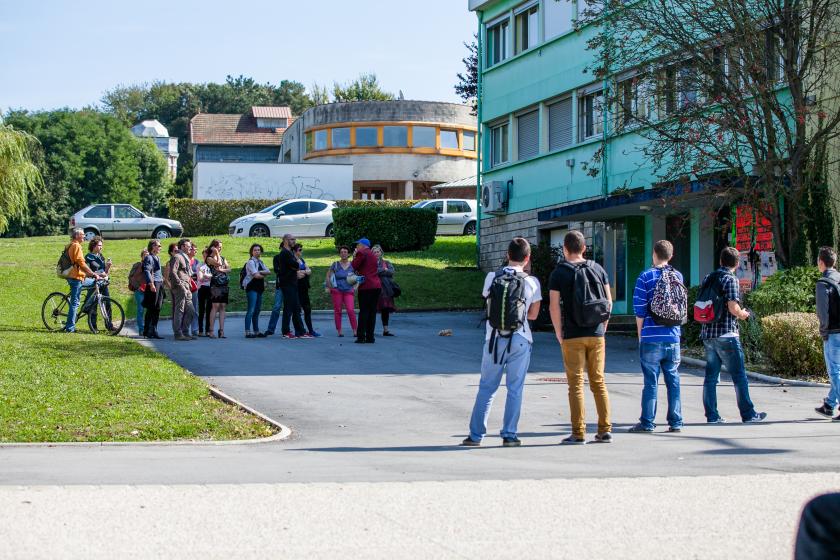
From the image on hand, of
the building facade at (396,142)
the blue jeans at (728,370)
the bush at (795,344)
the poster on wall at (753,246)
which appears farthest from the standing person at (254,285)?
the building facade at (396,142)

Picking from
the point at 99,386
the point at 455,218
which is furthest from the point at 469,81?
the point at 99,386

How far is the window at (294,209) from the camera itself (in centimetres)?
4325

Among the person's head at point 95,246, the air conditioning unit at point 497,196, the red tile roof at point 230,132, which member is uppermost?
the red tile roof at point 230,132

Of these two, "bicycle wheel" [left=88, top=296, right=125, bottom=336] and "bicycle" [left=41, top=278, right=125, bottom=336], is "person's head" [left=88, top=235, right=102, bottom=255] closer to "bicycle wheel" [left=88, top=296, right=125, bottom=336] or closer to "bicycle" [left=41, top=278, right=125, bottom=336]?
"bicycle" [left=41, top=278, right=125, bottom=336]

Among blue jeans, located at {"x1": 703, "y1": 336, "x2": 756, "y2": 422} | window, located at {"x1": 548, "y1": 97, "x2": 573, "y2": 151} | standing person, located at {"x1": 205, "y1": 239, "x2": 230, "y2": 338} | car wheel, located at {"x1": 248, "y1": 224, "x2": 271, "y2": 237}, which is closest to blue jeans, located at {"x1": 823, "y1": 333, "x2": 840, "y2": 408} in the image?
blue jeans, located at {"x1": 703, "y1": 336, "x2": 756, "y2": 422}

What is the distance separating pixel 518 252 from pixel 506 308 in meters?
0.52

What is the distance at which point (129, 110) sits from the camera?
420 feet

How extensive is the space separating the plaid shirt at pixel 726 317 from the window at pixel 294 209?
3193 centimetres

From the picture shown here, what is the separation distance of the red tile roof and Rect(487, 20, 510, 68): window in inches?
2572

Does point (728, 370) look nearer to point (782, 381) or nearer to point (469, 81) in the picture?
point (782, 381)

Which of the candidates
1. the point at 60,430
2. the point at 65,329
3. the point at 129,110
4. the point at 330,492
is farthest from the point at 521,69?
the point at 129,110

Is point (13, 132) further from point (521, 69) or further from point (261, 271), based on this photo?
point (261, 271)

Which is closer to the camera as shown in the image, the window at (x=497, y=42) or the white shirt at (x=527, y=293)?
the white shirt at (x=527, y=293)

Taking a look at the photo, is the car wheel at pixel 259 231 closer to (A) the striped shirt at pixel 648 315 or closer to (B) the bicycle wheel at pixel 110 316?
(B) the bicycle wheel at pixel 110 316
